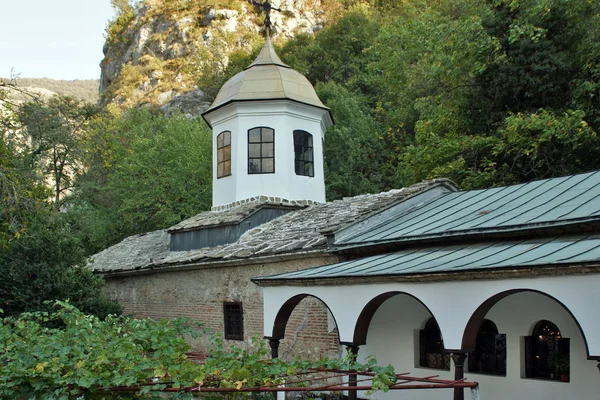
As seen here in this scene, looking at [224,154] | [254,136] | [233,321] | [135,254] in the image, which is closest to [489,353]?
[233,321]

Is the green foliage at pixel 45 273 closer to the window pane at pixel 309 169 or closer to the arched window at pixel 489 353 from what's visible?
the window pane at pixel 309 169

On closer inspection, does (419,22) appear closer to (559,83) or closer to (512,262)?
(559,83)

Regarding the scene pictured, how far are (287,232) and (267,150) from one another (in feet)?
12.7

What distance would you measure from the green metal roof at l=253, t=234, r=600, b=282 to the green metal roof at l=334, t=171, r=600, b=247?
266 millimetres

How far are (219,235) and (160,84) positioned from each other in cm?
3357

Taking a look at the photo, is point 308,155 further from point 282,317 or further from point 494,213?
point 494,213

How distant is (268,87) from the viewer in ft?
55.9

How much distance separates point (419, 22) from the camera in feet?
74.1

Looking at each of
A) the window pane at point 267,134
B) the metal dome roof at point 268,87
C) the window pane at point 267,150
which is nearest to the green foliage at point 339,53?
the metal dome roof at point 268,87

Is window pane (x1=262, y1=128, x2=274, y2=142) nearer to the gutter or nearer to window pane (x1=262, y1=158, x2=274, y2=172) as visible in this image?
window pane (x1=262, y1=158, x2=274, y2=172)

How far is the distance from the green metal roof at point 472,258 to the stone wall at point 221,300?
1767 millimetres

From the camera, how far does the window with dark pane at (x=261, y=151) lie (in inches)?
657

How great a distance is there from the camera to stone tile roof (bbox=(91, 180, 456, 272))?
1207 centimetres

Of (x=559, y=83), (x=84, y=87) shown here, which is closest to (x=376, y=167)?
(x=559, y=83)
